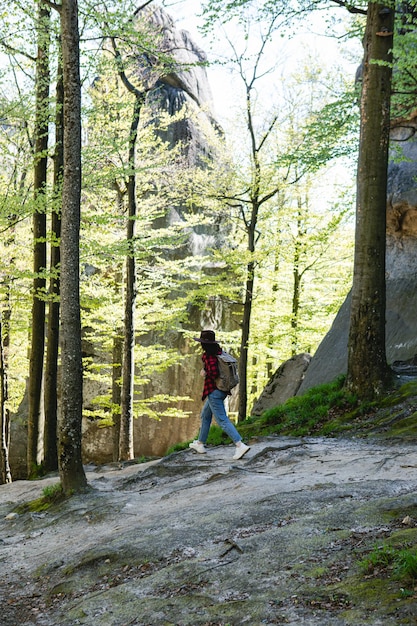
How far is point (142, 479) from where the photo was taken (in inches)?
328

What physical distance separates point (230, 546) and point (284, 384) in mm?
11762

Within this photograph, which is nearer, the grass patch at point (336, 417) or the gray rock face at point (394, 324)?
the grass patch at point (336, 417)

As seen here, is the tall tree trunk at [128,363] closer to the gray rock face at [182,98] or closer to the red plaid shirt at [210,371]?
the red plaid shirt at [210,371]

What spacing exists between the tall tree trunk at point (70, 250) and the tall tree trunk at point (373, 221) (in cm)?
446

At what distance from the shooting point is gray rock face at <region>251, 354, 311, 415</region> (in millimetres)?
15445

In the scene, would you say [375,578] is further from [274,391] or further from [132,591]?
[274,391]

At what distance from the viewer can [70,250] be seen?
7.35 m

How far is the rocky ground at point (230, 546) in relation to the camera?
3.17 metres

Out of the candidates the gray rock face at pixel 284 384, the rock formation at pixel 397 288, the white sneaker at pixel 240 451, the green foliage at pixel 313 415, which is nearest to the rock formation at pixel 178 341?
the gray rock face at pixel 284 384

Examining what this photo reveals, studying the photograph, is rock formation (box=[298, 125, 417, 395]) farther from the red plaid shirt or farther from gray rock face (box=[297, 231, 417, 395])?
the red plaid shirt

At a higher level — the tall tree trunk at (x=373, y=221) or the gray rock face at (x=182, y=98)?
the gray rock face at (x=182, y=98)

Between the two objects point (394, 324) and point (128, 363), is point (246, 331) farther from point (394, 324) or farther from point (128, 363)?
point (394, 324)

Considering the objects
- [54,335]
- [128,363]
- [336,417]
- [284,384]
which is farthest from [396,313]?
[54,335]

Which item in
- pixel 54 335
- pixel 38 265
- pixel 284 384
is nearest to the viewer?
pixel 54 335
